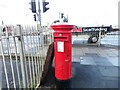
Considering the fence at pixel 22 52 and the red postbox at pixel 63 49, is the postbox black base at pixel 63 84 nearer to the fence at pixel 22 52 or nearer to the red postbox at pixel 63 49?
the red postbox at pixel 63 49

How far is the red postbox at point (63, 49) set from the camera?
2955mm

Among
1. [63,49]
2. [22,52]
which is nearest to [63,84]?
[63,49]

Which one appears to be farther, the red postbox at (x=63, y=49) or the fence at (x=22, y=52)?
the red postbox at (x=63, y=49)

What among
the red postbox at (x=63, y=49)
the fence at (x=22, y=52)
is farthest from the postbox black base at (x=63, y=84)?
the fence at (x=22, y=52)

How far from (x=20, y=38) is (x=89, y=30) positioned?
726 centimetres

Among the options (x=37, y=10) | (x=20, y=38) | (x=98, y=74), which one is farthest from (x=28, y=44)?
(x=37, y=10)

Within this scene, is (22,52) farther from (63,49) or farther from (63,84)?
(63,84)

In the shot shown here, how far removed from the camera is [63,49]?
10.0ft

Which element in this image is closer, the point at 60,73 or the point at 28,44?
the point at 28,44

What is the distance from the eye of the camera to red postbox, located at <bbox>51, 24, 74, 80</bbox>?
2955 mm

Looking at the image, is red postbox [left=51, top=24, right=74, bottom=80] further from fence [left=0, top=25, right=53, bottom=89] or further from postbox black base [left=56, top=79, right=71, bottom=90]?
fence [left=0, top=25, right=53, bottom=89]

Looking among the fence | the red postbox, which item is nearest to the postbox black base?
the red postbox

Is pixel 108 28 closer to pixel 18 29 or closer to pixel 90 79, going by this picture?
pixel 90 79

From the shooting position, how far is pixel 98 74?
11.7 ft
